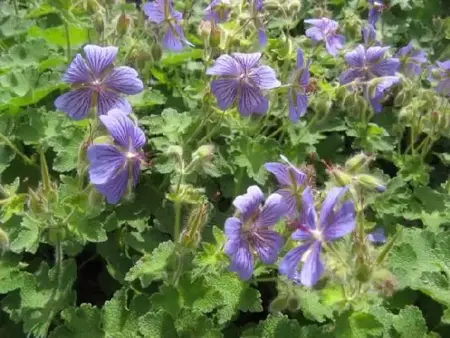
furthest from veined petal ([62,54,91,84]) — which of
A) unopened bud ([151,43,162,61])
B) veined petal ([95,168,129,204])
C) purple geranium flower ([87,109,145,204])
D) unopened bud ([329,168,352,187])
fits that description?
unopened bud ([329,168,352,187])

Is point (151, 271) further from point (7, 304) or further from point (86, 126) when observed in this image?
point (86, 126)

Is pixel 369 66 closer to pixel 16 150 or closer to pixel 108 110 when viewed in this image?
pixel 108 110

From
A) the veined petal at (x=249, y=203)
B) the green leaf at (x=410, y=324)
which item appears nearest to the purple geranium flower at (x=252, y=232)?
the veined petal at (x=249, y=203)

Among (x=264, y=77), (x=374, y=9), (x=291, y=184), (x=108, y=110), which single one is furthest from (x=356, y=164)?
(x=374, y=9)

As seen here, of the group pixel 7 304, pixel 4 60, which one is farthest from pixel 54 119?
pixel 7 304

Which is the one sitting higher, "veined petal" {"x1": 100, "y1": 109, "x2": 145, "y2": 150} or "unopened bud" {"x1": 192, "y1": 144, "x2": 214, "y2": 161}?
"veined petal" {"x1": 100, "y1": 109, "x2": 145, "y2": 150}

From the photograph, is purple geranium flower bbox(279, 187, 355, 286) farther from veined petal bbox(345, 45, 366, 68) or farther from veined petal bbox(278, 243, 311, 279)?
veined petal bbox(345, 45, 366, 68)

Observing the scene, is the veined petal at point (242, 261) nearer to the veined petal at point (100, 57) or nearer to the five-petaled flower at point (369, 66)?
the veined petal at point (100, 57)

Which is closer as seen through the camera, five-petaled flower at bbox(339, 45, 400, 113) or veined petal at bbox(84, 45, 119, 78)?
veined petal at bbox(84, 45, 119, 78)
